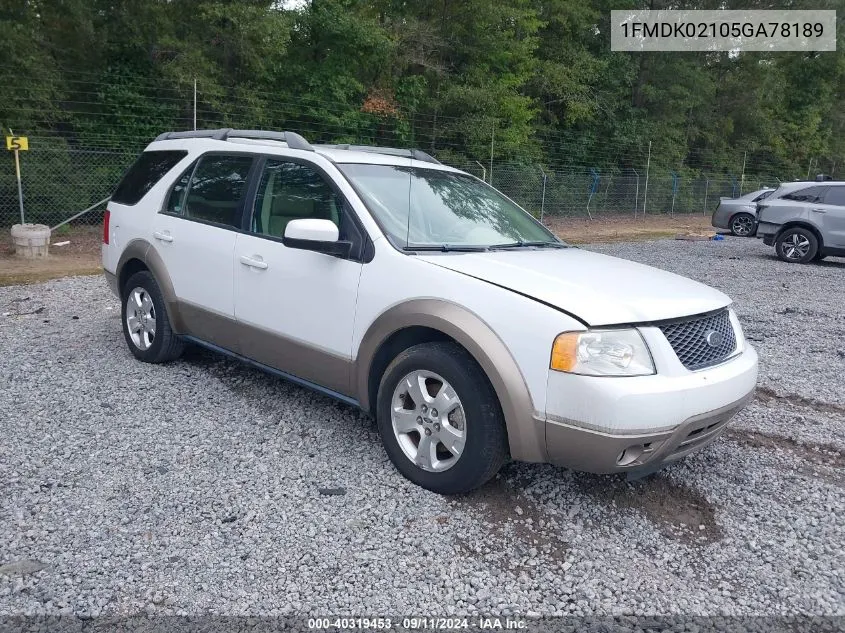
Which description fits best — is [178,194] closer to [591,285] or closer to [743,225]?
[591,285]

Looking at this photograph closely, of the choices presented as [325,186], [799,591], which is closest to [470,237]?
[325,186]

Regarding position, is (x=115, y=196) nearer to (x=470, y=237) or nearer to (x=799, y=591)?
(x=470, y=237)

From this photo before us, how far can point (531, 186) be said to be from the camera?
70.7 ft

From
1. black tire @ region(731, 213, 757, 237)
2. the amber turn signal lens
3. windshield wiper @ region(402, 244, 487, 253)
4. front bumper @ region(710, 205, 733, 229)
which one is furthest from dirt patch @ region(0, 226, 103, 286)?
black tire @ region(731, 213, 757, 237)

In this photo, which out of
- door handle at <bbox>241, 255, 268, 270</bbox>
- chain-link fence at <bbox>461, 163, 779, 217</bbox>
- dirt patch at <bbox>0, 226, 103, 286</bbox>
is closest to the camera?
door handle at <bbox>241, 255, 268, 270</bbox>

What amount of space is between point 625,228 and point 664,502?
827 inches

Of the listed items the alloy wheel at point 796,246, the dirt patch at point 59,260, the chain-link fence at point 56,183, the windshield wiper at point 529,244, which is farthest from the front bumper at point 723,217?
the windshield wiper at point 529,244

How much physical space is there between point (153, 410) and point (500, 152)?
19148 mm

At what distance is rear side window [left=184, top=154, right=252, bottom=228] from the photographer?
4742 mm

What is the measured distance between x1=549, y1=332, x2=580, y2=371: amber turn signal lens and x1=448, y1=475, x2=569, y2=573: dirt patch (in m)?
0.82

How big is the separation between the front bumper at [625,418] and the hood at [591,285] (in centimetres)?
30

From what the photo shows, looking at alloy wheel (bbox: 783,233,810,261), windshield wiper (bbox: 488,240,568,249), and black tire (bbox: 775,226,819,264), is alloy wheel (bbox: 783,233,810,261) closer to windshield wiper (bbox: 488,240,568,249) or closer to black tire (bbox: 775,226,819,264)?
black tire (bbox: 775,226,819,264)

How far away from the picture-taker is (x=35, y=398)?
4.79 metres

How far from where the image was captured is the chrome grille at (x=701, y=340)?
3242 mm
